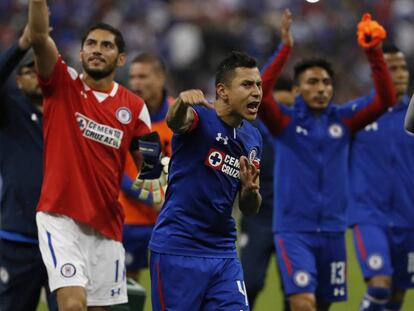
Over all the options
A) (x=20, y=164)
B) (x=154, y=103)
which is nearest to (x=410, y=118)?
(x=20, y=164)

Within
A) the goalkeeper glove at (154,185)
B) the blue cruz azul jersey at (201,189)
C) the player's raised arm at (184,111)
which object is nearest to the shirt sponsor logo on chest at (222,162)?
the blue cruz azul jersey at (201,189)

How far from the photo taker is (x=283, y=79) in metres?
11.8

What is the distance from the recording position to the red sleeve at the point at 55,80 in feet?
26.3

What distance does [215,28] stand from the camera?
26.2m

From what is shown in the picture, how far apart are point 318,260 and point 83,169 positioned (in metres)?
2.61

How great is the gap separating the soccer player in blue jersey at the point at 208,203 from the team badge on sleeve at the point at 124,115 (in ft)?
3.72

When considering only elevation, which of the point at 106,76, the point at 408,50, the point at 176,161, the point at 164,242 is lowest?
the point at 164,242

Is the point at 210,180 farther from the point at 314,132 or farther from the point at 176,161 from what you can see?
the point at 314,132

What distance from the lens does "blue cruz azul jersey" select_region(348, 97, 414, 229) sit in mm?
10422

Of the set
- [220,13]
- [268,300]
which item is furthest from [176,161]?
[220,13]

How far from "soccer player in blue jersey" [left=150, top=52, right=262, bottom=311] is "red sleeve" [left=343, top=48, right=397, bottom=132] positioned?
252 centimetres

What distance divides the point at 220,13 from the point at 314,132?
718 inches

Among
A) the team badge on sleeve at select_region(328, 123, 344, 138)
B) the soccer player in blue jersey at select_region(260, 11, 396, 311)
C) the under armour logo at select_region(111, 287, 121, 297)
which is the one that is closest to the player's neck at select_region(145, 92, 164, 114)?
the soccer player in blue jersey at select_region(260, 11, 396, 311)

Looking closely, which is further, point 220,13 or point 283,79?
point 220,13
